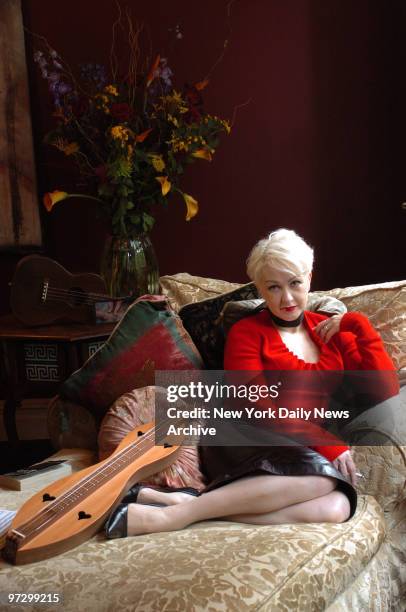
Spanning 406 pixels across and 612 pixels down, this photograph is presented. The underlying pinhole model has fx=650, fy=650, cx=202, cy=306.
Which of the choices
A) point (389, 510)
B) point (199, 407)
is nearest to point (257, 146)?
point (199, 407)

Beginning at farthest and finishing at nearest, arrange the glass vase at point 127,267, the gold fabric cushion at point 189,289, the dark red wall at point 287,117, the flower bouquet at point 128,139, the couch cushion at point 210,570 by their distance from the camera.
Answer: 1. the dark red wall at point 287,117
2. the glass vase at point 127,267
3. the flower bouquet at point 128,139
4. the gold fabric cushion at point 189,289
5. the couch cushion at point 210,570

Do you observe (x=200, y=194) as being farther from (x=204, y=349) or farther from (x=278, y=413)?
(x=278, y=413)

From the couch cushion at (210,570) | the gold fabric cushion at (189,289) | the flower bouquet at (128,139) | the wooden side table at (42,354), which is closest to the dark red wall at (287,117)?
the flower bouquet at (128,139)

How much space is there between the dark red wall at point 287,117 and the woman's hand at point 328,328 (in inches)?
55.0

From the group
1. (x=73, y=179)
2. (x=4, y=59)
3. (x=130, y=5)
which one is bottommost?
(x=73, y=179)

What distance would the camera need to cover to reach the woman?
4.90ft

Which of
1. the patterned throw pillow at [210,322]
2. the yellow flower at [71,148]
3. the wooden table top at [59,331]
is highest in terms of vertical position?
the yellow flower at [71,148]

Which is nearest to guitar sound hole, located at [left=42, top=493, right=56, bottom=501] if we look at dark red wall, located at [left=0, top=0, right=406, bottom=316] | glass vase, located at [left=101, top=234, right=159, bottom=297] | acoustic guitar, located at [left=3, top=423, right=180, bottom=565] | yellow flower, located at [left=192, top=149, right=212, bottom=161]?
acoustic guitar, located at [left=3, top=423, right=180, bottom=565]

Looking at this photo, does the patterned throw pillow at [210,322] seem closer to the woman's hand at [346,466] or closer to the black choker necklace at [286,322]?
the black choker necklace at [286,322]

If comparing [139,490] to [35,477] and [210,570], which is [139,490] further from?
[210,570]

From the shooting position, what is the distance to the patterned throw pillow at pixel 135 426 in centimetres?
167

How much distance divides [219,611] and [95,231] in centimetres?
236

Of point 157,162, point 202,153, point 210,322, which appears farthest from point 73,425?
point 202,153

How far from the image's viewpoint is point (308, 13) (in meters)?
3.01
